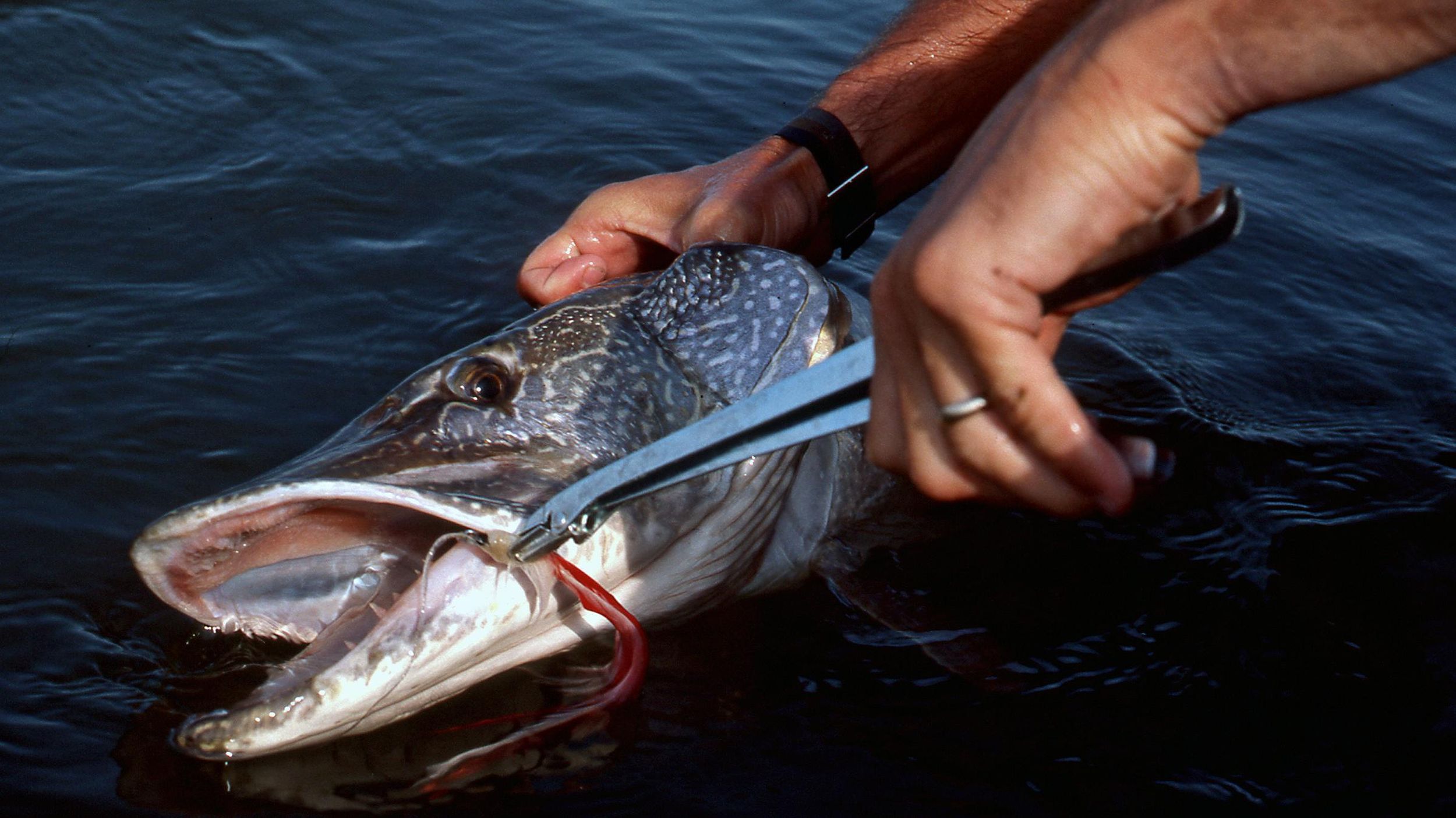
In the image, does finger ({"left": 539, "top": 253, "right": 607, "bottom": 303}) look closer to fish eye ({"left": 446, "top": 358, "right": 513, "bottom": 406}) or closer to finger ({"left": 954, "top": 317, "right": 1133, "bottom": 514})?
fish eye ({"left": 446, "top": 358, "right": 513, "bottom": 406})

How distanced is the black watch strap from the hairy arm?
0.11 feet

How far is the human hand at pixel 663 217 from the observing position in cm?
352

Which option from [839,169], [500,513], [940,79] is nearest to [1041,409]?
[500,513]

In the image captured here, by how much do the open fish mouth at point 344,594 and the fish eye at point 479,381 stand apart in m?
0.28

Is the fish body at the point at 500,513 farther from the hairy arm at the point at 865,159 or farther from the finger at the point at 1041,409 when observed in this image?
Answer: the finger at the point at 1041,409

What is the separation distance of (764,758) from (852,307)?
1.36m

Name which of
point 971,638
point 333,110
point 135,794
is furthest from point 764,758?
point 333,110

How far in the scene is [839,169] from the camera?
375 centimetres

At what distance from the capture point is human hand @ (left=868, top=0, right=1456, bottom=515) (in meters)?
1.36

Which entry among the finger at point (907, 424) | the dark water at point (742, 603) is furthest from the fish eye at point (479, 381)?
the finger at point (907, 424)

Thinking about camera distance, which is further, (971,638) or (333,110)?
(333,110)

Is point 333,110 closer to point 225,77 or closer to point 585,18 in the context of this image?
point 225,77

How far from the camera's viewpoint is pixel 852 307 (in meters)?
3.29

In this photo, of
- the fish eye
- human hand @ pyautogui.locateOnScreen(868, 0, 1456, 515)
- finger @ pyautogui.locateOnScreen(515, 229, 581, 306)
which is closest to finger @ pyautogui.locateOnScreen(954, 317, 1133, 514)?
human hand @ pyautogui.locateOnScreen(868, 0, 1456, 515)
